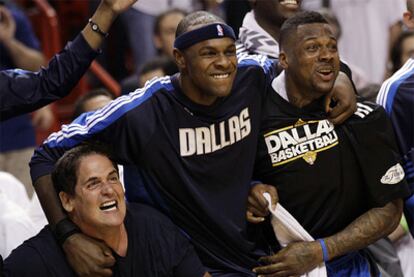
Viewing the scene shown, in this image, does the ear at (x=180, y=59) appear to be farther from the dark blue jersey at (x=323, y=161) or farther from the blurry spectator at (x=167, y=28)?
the blurry spectator at (x=167, y=28)

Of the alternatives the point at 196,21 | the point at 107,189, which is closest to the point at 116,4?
the point at 196,21

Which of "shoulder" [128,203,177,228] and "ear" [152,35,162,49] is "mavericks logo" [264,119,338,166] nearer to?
"shoulder" [128,203,177,228]

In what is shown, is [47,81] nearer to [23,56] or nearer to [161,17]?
[23,56]

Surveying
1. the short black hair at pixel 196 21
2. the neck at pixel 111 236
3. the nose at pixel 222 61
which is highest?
the short black hair at pixel 196 21

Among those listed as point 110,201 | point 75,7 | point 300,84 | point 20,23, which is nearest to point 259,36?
point 300,84

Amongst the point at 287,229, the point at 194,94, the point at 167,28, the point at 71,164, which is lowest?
the point at 287,229

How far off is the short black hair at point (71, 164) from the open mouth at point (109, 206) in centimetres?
15

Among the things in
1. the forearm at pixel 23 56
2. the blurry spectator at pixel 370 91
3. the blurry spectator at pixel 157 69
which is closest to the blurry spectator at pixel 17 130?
the forearm at pixel 23 56

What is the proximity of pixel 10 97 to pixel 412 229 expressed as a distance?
1.91 meters

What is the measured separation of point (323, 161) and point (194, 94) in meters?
0.62

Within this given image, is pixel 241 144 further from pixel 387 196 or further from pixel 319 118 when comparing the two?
pixel 387 196

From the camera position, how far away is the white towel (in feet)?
13.8

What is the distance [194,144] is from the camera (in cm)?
418

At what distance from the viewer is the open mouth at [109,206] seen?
13.6 feet
